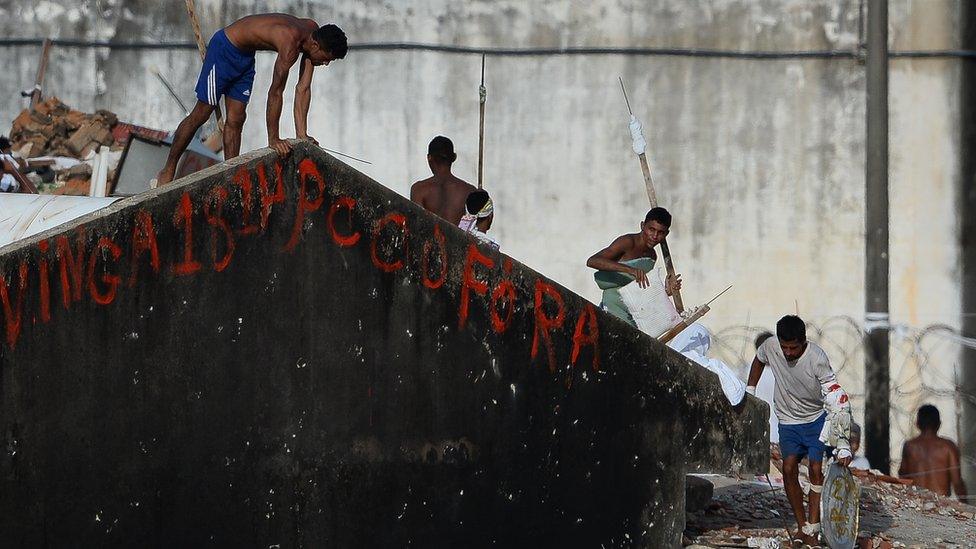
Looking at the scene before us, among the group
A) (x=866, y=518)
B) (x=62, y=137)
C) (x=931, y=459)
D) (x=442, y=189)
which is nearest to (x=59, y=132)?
(x=62, y=137)

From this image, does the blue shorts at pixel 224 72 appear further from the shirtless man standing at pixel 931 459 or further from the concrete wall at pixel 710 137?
the shirtless man standing at pixel 931 459

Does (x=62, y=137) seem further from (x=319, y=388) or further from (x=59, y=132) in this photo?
(x=319, y=388)

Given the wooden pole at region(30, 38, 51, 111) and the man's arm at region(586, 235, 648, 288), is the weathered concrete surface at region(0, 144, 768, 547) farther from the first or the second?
the wooden pole at region(30, 38, 51, 111)

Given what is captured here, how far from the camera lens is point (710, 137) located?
1261 cm

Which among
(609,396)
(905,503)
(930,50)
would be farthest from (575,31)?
(609,396)

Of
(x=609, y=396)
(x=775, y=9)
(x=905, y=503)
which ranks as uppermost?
(x=775, y=9)

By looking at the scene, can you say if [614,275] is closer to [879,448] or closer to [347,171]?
[347,171]

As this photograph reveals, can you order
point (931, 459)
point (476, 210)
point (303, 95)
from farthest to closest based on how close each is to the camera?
point (931, 459) < point (476, 210) < point (303, 95)

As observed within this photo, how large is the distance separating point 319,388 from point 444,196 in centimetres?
334

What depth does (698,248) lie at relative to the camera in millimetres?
12594

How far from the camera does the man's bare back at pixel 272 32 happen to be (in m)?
7.45

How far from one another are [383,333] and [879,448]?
21.3 feet

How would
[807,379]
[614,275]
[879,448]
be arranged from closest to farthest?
[807,379] < [614,275] < [879,448]

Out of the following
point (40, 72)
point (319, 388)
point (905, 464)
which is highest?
point (40, 72)
